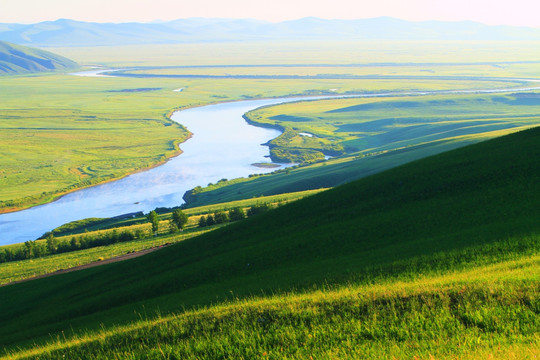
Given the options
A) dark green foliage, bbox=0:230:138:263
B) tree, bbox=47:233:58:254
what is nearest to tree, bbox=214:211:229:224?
dark green foliage, bbox=0:230:138:263

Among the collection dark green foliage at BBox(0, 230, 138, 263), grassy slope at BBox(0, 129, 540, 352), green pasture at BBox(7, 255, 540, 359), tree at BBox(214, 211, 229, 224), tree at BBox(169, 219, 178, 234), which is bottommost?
dark green foliage at BBox(0, 230, 138, 263)

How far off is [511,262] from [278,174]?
107133 millimetres

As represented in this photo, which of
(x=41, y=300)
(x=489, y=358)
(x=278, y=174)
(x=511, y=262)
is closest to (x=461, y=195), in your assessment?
(x=511, y=262)

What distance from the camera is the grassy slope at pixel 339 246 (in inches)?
1085

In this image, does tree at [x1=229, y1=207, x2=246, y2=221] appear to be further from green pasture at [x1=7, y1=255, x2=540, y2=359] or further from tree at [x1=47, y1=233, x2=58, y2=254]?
green pasture at [x1=7, y1=255, x2=540, y2=359]

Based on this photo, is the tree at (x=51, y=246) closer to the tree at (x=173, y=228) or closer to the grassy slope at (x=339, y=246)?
the tree at (x=173, y=228)

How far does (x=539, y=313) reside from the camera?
15.1m

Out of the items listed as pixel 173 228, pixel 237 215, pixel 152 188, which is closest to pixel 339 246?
pixel 237 215

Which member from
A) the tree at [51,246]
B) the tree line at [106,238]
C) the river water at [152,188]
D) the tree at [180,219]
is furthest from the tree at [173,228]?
the river water at [152,188]

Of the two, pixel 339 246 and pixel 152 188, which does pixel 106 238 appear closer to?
pixel 152 188

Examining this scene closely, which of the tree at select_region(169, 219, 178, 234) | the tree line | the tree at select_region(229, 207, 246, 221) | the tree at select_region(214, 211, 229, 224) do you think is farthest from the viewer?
the tree at select_region(214, 211, 229, 224)

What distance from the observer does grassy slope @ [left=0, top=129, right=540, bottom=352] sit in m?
27.6

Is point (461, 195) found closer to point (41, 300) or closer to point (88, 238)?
point (41, 300)

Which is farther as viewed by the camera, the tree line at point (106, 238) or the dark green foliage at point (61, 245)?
the dark green foliage at point (61, 245)
